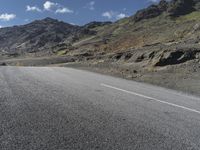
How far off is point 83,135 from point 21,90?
588cm

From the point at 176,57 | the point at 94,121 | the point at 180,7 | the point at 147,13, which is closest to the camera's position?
the point at 94,121

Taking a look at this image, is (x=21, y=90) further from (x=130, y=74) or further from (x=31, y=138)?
(x=130, y=74)

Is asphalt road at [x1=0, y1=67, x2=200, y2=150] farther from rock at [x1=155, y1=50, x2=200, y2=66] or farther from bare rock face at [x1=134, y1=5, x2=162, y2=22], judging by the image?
bare rock face at [x1=134, y1=5, x2=162, y2=22]

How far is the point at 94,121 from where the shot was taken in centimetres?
769

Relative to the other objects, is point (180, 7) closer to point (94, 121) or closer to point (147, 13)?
point (147, 13)

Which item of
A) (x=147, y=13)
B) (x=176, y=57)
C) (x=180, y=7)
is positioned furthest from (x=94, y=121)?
(x=147, y=13)

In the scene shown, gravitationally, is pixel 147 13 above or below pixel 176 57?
above

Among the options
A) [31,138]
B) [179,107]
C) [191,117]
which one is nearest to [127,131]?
[31,138]

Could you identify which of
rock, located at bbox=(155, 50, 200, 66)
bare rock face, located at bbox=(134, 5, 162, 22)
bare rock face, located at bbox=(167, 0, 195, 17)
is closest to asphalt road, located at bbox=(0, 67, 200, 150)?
rock, located at bbox=(155, 50, 200, 66)

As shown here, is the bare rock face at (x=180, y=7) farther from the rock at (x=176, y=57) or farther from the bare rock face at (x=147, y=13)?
the rock at (x=176, y=57)

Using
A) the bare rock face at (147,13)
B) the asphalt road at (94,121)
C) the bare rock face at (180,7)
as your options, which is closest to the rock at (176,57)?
the asphalt road at (94,121)

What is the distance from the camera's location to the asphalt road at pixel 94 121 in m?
6.13

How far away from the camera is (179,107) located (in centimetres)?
1023

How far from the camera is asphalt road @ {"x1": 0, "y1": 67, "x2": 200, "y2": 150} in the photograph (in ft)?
20.1
